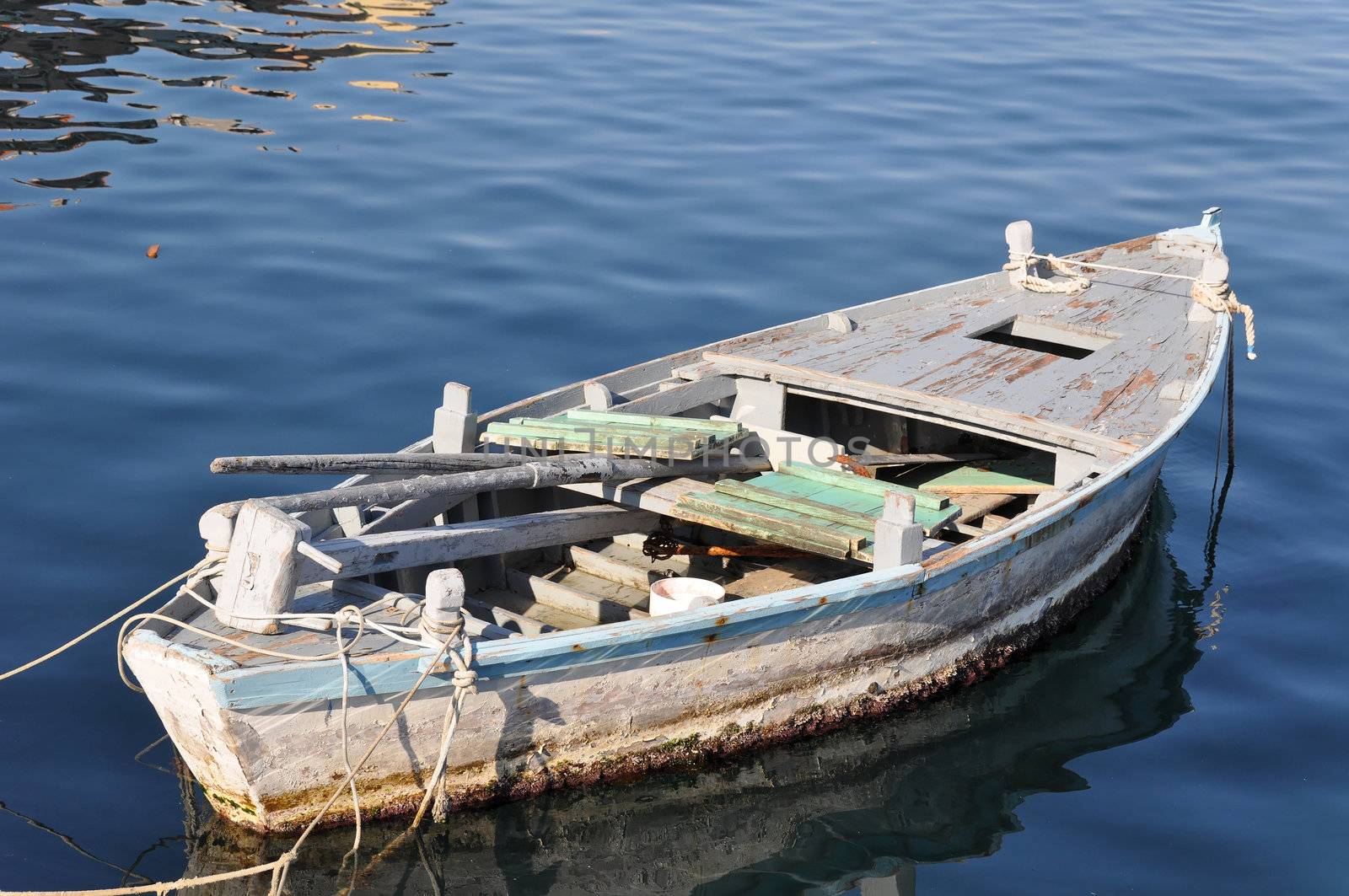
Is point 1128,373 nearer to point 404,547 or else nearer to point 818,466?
point 818,466

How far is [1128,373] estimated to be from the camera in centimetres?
1174

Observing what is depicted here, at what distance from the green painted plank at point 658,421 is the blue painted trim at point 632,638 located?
2.04 meters

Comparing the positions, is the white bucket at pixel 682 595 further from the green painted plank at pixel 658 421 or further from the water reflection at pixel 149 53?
the water reflection at pixel 149 53

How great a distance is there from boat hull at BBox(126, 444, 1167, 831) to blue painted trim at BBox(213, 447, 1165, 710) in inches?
0.4

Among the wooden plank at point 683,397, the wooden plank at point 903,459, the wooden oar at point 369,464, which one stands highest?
the wooden oar at point 369,464

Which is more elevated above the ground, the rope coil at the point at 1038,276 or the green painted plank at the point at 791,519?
the rope coil at the point at 1038,276

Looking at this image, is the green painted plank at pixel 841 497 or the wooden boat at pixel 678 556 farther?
the green painted plank at pixel 841 497

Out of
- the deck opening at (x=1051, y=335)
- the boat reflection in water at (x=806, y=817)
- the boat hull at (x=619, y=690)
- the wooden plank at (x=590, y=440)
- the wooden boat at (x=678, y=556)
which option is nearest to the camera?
the boat hull at (x=619, y=690)

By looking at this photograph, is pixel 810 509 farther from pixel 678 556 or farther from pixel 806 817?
pixel 806 817

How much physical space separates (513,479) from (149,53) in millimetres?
20034

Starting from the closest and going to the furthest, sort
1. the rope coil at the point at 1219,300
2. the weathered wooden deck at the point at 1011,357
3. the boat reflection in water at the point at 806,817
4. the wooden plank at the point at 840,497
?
the boat reflection in water at the point at 806,817
the wooden plank at the point at 840,497
the weathered wooden deck at the point at 1011,357
the rope coil at the point at 1219,300

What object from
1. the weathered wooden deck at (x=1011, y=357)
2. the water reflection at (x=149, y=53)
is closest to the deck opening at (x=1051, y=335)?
the weathered wooden deck at (x=1011, y=357)

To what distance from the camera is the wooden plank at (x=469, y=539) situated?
8430mm

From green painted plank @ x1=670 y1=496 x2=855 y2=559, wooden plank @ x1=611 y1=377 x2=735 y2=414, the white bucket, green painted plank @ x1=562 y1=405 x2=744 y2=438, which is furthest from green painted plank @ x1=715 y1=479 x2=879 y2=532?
wooden plank @ x1=611 y1=377 x2=735 y2=414
